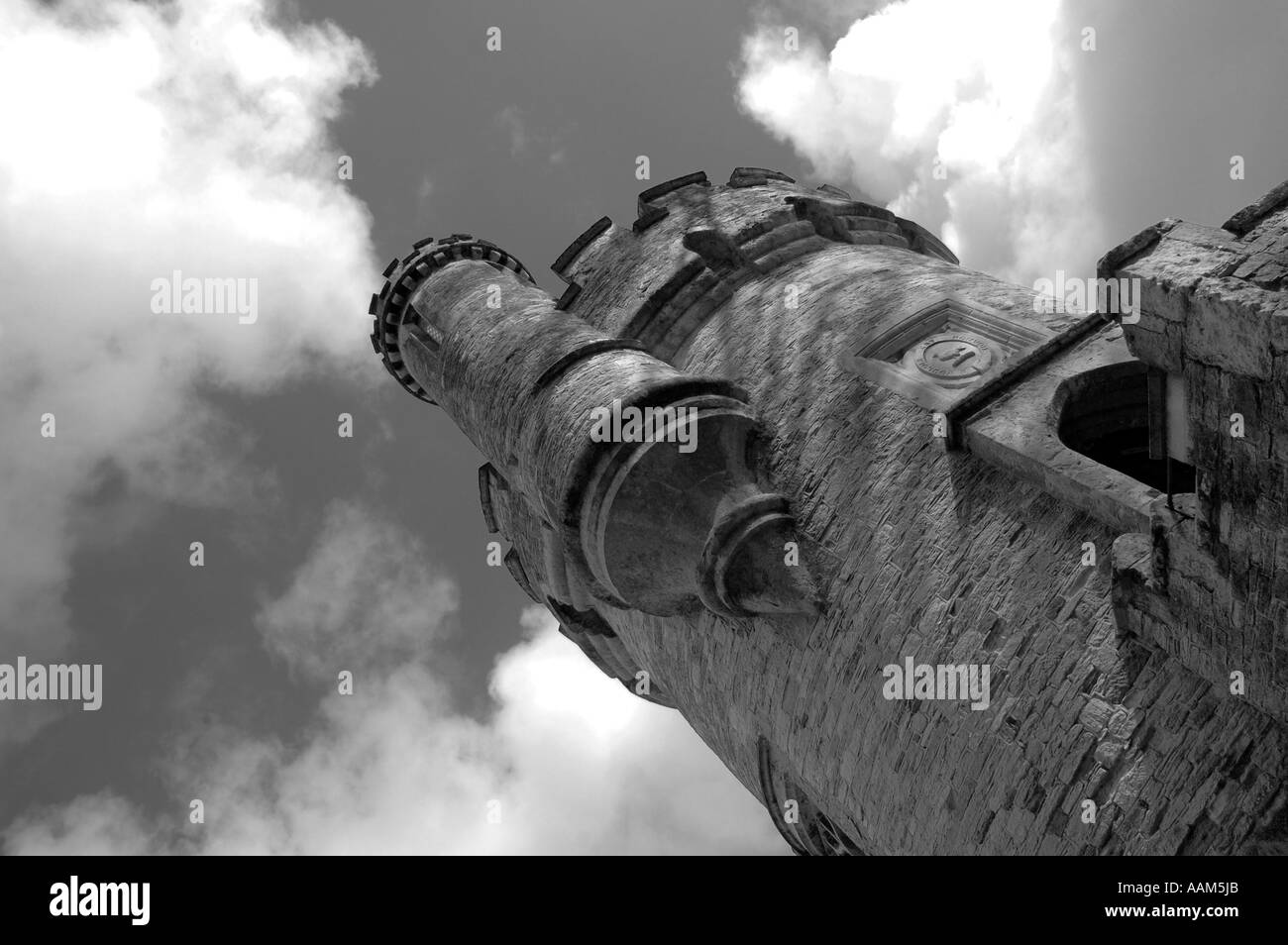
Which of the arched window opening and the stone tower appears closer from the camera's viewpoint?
the stone tower

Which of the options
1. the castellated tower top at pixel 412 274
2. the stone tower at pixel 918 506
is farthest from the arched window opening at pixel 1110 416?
the castellated tower top at pixel 412 274

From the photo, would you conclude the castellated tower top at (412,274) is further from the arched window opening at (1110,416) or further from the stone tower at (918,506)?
the arched window opening at (1110,416)

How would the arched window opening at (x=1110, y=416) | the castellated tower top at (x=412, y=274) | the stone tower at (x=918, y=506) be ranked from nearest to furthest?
the stone tower at (x=918, y=506) → the arched window opening at (x=1110, y=416) → the castellated tower top at (x=412, y=274)

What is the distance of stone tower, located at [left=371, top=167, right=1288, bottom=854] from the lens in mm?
4863

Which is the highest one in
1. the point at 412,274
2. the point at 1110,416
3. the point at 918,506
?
the point at 412,274

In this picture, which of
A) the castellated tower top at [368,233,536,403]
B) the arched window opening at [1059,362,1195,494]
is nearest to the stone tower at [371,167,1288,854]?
the arched window opening at [1059,362,1195,494]

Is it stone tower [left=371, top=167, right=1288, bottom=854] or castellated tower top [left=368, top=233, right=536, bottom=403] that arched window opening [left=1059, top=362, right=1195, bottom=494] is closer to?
stone tower [left=371, top=167, right=1288, bottom=854]

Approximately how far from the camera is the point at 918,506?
23.9 feet

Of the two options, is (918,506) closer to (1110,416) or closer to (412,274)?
(1110,416)

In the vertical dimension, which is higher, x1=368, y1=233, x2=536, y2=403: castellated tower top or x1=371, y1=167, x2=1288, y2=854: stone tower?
x1=368, y1=233, x2=536, y2=403: castellated tower top

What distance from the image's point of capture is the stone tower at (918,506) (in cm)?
486

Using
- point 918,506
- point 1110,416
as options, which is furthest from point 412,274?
point 1110,416

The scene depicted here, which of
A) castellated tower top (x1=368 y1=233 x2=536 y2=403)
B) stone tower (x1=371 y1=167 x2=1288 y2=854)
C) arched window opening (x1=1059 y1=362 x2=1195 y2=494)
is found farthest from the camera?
castellated tower top (x1=368 y1=233 x2=536 y2=403)
